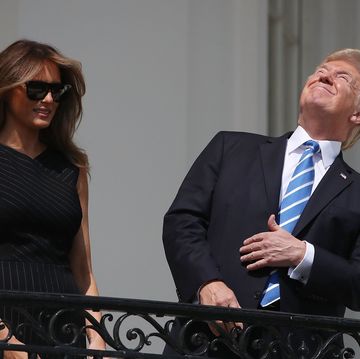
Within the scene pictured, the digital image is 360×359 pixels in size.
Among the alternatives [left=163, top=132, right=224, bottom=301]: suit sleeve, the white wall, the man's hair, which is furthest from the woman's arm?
the white wall

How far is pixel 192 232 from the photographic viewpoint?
637 cm

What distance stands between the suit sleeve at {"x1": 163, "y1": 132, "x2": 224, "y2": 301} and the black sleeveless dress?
1.27 ft

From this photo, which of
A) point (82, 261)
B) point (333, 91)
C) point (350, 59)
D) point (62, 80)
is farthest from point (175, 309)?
point (350, 59)

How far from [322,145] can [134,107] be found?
8.93 feet

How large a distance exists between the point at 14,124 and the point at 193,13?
10.3 ft

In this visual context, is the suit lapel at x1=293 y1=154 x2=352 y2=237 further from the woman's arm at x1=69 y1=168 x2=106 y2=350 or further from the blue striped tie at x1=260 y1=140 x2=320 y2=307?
the woman's arm at x1=69 y1=168 x2=106 y2=350

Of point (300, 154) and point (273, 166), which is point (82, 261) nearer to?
point (273, 166)

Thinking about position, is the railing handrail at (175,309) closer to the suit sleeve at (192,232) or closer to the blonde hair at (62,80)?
the suit sleeve at (192,232)

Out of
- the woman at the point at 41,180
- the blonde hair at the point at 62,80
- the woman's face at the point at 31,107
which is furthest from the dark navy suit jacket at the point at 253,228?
the woman's face at the point at 31,107

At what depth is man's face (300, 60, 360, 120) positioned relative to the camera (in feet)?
22.1

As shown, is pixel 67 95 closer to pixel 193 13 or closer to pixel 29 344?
pixel 29 344

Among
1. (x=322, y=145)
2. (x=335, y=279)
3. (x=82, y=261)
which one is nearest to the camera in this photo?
(x=335, y=279)

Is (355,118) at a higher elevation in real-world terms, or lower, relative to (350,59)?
lower

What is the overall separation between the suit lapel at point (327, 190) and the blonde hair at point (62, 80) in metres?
0.92
